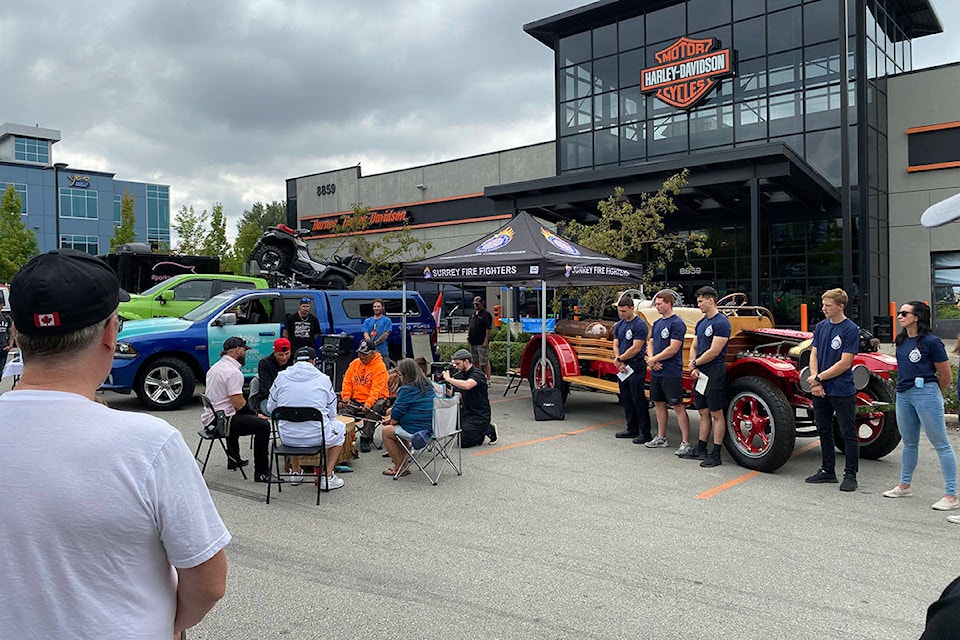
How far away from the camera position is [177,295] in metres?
13.5

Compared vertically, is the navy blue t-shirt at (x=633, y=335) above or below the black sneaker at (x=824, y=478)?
above

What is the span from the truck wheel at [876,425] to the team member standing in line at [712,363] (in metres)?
1.29

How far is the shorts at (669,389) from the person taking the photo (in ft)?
26.9

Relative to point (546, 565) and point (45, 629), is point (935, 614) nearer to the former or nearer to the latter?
point (45, 629)

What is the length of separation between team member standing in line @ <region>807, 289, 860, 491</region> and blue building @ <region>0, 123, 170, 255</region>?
57749mm

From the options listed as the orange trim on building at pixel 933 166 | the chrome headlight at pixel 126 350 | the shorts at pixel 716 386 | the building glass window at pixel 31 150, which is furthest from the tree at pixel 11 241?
the building glass window at pixel 31 150

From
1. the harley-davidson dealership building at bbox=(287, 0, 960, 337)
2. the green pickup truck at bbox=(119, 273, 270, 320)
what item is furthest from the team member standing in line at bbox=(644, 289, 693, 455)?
the harley-davidson dealership building at bbox=(287, 0, 960, 337)

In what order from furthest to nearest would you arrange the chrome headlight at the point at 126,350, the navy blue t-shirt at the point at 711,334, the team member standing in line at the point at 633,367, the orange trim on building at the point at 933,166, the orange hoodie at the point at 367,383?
1. the orange trim on building at the point at 933,166
2. the chrome headlight at the point at 126,350
3. the team member standing in line at the point at 633,367
4. the orange hoodie at the point at 367,383
5. the navy blue t-shirt at the point at 711,334

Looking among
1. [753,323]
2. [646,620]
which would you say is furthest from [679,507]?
[753,323]

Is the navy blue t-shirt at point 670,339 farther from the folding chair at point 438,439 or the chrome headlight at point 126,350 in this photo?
the chrome headlight at point 126,350

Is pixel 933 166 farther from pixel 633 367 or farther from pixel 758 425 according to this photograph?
pixel 758 425

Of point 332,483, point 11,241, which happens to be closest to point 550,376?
point 332,483

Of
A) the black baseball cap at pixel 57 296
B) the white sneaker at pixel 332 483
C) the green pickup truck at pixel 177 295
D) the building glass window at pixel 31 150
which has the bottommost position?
the white sneaker at pixel 332 483

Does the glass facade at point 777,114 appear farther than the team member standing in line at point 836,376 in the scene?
Yes
